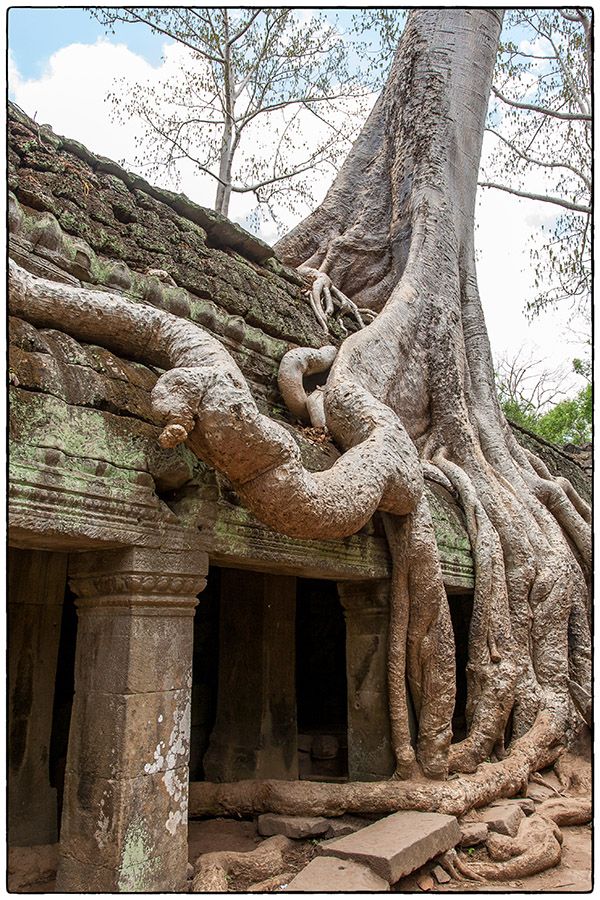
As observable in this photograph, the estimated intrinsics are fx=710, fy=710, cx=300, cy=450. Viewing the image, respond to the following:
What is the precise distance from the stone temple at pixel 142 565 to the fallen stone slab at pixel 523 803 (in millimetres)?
745

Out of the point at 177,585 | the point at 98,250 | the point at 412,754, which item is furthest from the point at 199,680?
the point at 98,250

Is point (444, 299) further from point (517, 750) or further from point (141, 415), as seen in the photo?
point (141, 415)

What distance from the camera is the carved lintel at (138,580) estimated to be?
267 cm

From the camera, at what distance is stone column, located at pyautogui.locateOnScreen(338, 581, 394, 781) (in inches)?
162

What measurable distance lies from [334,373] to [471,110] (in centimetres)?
454

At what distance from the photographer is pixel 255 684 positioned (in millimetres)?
5016

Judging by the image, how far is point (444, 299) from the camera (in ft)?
20.3

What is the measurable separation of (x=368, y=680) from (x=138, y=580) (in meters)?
2.04

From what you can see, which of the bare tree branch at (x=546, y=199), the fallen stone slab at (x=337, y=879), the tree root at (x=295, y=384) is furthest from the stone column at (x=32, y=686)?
the bare tree branch at (x=546, y=199)

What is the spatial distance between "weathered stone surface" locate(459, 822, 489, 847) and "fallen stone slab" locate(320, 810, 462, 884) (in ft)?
0.31

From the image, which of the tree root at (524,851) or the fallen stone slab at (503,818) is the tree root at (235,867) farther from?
the fallen stone slab at (503,818)

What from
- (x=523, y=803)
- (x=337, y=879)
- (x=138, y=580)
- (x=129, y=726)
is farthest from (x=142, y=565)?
(x=523, y=803)

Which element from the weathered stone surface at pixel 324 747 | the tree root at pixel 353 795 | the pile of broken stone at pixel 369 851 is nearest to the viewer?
the pile of broken stone at pixel 369 851

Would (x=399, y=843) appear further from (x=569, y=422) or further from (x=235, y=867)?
(x=569, y=422)
